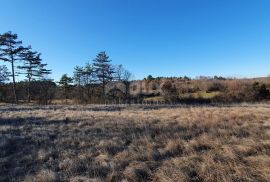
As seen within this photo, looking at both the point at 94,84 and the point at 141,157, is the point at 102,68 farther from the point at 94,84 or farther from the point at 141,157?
the point at 141,157

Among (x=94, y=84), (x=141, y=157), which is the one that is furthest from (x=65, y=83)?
(x=141, y=157)

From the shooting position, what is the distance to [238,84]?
1634 inches

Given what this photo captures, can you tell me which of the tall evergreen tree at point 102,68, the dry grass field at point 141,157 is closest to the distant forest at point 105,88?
the tall evergreen tree at point 102,68

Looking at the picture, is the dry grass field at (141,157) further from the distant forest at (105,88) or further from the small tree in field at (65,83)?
the small tree in field at (65,83)

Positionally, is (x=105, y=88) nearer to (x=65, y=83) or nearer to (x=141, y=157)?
(x=65, y=83)

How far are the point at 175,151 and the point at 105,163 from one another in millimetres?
1775

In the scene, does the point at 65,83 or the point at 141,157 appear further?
the point at 65,83

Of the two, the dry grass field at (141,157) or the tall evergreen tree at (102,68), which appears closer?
the dry grass field at (141,157)

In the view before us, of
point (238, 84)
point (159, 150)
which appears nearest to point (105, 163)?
point (159, 150)

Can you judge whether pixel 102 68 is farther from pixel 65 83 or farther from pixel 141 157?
pixel 141 157

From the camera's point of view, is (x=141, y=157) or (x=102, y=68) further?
(x=102, y=68)

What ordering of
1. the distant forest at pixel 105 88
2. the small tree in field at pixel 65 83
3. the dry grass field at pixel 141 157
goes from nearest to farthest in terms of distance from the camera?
the dry grass field at pixel 141 157 < the distant forest at pixel 105 88 < the small tree in field at pixel 65 83

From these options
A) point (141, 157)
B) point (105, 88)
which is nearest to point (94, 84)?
point (105, 88)

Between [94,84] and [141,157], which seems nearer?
[141,157]
